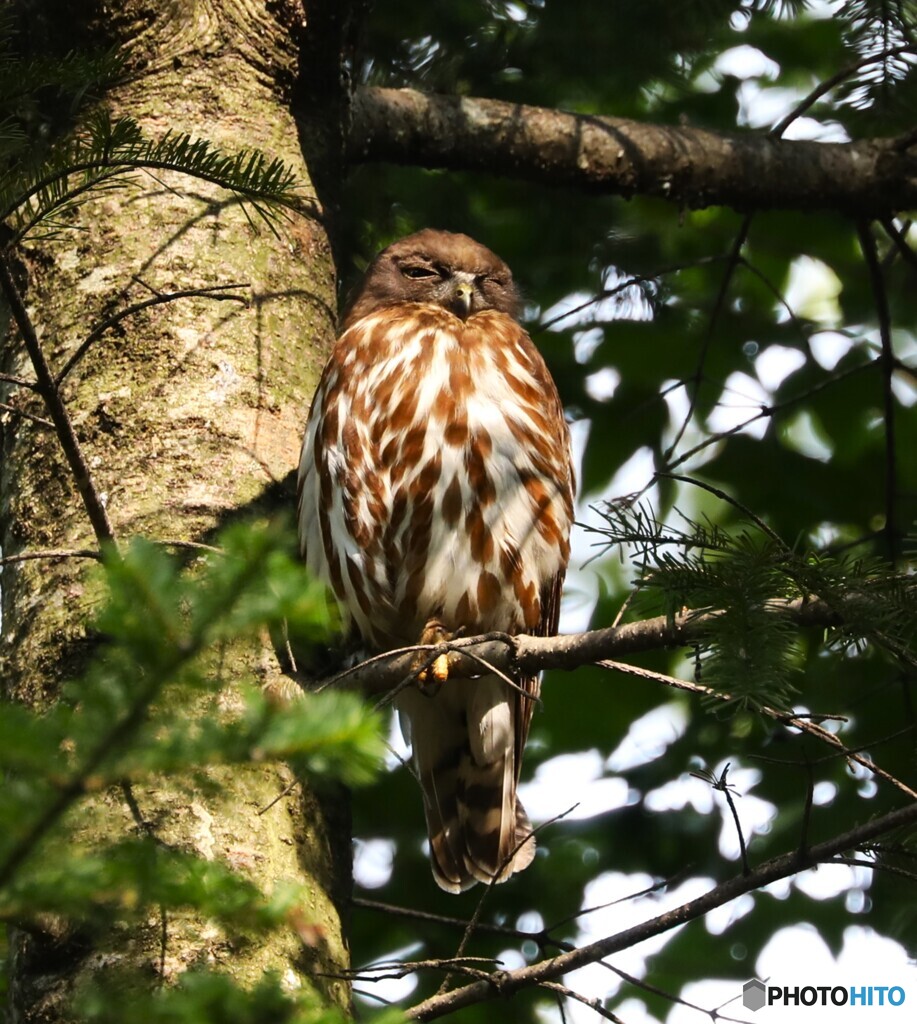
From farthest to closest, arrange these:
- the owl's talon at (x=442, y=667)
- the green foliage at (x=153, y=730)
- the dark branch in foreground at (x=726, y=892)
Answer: the owl's talon at (x=442, y=667) → the dark branch in foreground at (x=726, y=892) → the green foliage at (x=153, y=730)

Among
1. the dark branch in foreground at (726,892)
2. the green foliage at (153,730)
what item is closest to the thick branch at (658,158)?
the dark branch in foreground at (726,892)

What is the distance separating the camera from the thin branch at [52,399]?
2.15 metres

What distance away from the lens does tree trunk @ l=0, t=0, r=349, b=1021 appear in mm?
2490

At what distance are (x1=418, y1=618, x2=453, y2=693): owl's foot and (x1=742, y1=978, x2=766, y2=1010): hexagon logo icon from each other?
50.9 inches

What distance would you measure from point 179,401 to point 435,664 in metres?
0.87

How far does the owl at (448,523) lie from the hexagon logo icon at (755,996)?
2.37 feet

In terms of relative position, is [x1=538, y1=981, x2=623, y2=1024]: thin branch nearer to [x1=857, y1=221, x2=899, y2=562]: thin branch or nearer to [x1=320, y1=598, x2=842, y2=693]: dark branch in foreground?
[x1=320, y1=598, x2=842, y2=693]: dark branch in foreground

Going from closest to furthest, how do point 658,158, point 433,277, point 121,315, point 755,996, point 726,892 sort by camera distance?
point 726,892
point 121,315
point 755,996
point 658,158
point 433,277

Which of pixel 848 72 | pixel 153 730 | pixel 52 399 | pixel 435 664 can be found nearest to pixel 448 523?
pixel 435 664

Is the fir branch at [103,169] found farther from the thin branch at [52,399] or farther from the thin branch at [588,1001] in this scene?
the thin branch at [588,1001]

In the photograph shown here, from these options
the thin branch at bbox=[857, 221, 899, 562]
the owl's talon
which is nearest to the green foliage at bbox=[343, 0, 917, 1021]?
the thin branch at bbox=[857, 221, 899, 562]

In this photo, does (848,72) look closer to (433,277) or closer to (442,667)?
(433,277)

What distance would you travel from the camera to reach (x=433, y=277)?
4.48 m

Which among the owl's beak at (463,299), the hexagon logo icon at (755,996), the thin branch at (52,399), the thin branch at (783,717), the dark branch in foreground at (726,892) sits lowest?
the hexagon logo icon at (755,996)
